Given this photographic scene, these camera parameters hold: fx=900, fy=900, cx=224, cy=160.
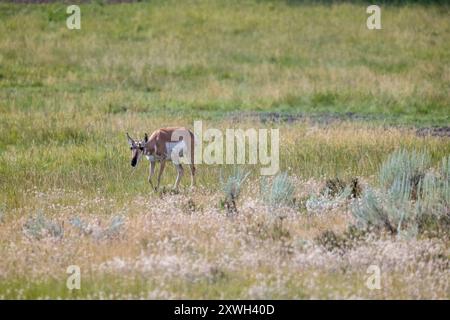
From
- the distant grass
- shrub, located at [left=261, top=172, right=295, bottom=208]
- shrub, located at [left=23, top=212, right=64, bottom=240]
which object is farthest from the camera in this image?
the distant grass

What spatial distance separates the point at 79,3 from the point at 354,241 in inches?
1166

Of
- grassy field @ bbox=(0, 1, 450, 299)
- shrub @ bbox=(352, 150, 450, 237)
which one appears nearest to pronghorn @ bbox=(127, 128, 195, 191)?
grassy field @ bbox=(0, 1, 450, 299)

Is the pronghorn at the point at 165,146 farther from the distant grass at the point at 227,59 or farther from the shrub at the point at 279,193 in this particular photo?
the distant grass at the point at 227,59

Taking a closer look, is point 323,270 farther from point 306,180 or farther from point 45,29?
point 45,29

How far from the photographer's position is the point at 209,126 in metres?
20.1

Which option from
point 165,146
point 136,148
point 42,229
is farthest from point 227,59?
point 42,229

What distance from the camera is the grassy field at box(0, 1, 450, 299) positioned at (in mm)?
9914

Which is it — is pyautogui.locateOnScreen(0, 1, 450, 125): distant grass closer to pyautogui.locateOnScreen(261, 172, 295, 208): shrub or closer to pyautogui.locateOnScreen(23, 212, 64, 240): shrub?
pyautogui.locateOnScreen(261, 172, 295, 208): shrub

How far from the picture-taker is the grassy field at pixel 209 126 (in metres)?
9.91

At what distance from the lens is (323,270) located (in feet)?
32.9

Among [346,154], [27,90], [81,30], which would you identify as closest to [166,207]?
[346,154]

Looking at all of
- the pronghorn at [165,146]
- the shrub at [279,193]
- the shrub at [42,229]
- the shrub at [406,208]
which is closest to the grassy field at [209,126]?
the shrub at [42,229]

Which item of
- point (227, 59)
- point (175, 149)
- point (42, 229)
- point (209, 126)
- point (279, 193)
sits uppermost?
point (227, 59)

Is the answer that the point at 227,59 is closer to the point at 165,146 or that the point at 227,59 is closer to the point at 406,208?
the point at 165,146
